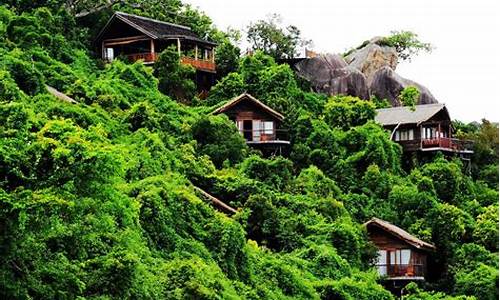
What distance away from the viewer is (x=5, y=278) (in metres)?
12.5

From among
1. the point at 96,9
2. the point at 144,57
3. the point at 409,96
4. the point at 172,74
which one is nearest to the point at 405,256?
the point at 172,74

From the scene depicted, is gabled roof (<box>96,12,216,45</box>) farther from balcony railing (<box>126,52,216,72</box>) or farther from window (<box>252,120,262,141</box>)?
window (<box>252,120,262,141</box>)

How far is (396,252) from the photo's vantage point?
2792 centimetres

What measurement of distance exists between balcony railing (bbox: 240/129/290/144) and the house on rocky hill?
3.97m

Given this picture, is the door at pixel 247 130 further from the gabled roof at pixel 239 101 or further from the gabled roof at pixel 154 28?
the gabled roof at pixel 154 28

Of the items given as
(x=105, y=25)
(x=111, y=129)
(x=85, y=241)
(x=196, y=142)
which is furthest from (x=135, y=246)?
(x=105, y=25)

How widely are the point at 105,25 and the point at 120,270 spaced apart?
2201 cm

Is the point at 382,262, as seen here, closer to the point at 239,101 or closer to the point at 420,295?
the point at 420,295

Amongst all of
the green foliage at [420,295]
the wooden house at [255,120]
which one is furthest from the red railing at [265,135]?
the green foliage at [420,295]

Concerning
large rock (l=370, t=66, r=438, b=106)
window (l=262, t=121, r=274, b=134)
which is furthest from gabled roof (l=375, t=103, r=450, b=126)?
window (l=262, t=121, r=274, b=134)

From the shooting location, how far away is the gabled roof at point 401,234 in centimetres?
2760

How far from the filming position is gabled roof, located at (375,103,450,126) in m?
35.2

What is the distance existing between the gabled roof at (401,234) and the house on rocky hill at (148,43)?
977cm

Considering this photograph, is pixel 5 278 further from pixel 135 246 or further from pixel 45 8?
pixel 45 8
